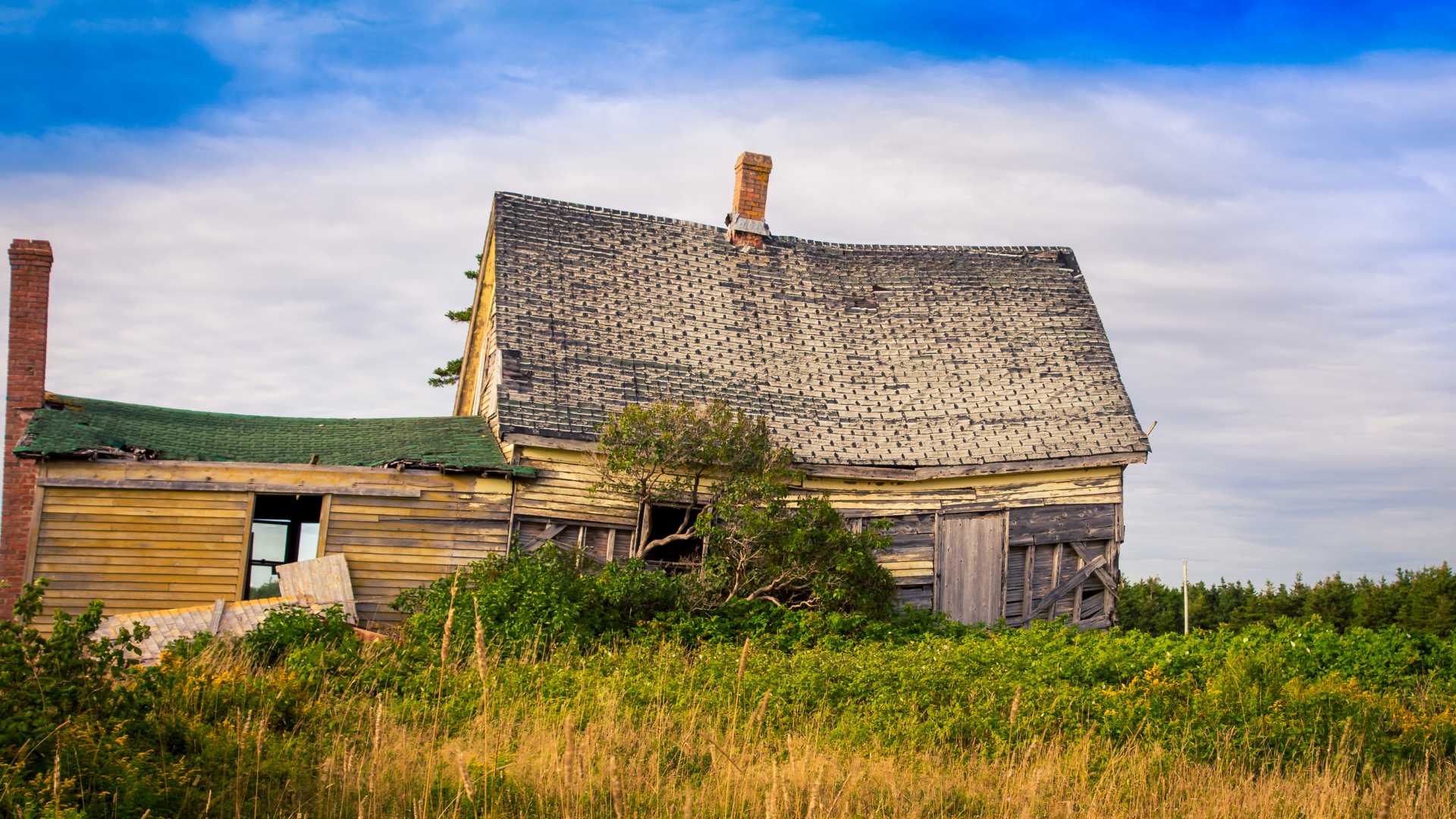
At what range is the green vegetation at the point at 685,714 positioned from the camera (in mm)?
6352

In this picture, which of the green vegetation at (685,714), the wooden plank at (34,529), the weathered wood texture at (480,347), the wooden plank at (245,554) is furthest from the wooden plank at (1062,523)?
the wooden plank at (34,529)

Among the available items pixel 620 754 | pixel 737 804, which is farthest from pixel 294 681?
pixel 737 804

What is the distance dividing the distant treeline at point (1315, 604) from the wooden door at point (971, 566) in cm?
764

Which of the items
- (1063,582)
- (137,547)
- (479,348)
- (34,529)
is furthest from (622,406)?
(34,529)

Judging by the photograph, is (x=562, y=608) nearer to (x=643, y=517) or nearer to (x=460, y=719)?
(x=643, y=517)

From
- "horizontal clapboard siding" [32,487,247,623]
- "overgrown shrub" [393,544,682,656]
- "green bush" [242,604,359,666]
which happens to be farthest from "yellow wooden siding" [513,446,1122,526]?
"horizontal clapboard siding" [32,487,247,623]

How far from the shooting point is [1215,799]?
7.39m

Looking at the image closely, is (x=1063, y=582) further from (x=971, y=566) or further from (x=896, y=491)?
(x=896, y=491)

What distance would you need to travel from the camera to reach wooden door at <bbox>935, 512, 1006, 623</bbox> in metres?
19.6

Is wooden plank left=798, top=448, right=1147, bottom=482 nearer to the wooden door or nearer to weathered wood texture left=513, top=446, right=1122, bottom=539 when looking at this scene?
weathered wood texture left=513, top=446, right=1122, bottom=539

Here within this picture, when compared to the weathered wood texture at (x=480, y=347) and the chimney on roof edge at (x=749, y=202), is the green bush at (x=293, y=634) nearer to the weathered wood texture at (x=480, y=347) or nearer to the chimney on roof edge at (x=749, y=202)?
the weathered wood texture at (x=480, y=347)

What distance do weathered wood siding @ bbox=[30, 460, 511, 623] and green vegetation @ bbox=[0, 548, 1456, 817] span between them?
97cm

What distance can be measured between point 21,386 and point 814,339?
1294 cm

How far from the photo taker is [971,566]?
19.7 metres
